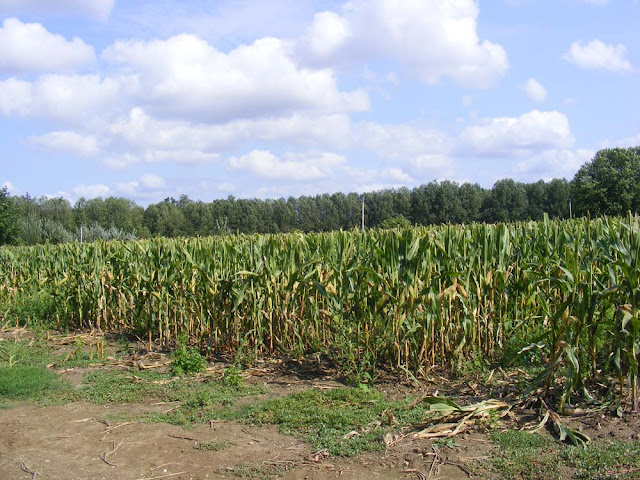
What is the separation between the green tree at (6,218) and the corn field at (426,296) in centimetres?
2074

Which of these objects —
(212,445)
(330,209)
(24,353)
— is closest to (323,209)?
(330,209)

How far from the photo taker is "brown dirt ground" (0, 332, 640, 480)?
4109 millimetres

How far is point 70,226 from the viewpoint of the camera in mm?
62250

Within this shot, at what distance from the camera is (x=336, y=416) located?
5145mm

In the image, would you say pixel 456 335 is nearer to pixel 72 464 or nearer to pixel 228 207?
pixel 72 464

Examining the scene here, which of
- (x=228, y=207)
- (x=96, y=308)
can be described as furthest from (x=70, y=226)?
(x=96, y=308)

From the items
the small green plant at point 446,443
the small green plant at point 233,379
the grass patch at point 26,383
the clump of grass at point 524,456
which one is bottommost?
the grass patch at point 26,383

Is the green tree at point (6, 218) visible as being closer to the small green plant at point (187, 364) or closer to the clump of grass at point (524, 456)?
the small green plant at point (187, 364)

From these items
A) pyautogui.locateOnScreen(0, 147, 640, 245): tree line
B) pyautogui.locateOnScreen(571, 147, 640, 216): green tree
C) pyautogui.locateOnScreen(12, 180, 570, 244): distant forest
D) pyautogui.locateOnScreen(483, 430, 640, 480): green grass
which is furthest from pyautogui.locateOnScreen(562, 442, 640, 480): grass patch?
pyautogui.locateOnScreen(12, 180, 570, 244): distant forest

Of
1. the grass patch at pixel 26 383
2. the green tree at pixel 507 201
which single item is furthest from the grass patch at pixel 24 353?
the green tree at pixel 507 201

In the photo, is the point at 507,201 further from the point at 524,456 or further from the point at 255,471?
the point at 255,471

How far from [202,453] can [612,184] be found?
52.4 meters

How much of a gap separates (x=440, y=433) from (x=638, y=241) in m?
2.40

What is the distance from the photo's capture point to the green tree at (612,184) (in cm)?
4816
